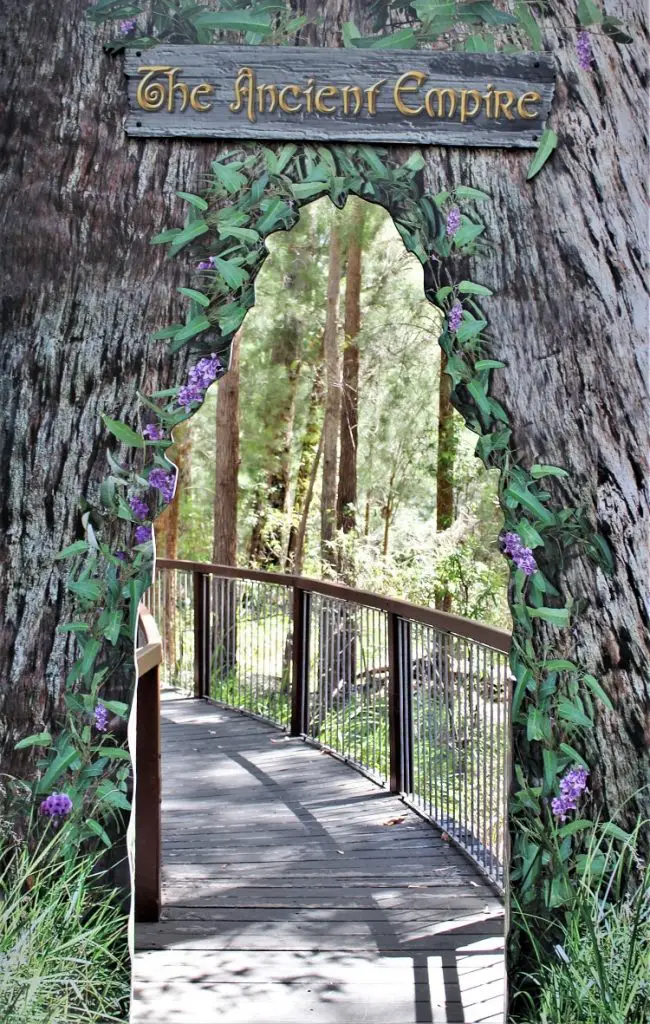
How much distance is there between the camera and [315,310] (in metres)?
15.3

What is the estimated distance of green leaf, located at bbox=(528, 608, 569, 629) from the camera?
332cm

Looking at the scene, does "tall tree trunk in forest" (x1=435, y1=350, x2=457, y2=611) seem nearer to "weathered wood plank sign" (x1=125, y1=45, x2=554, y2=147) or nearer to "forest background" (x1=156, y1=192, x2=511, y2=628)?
"forest background" (x1=156, y1=192, x2=511, y2=628)

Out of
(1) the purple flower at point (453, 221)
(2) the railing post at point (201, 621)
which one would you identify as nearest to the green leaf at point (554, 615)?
(1) the purple flower at point (453, 221)

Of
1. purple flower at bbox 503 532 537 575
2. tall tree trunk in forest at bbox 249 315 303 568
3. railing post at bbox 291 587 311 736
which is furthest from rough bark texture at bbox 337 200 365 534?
purple flower at bbox 503 532 537 575

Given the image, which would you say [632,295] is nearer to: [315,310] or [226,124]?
[226,124]

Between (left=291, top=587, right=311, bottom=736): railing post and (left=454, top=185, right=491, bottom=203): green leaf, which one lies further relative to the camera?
(left=291, top=587, right=311, bottom=736): railing post

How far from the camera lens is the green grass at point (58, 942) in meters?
3.01

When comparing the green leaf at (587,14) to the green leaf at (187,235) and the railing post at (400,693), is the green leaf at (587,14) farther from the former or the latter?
the railing post at (400,693)

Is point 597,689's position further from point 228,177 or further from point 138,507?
point 228,177

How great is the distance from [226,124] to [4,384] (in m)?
1.05

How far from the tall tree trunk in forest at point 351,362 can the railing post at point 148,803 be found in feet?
26.9

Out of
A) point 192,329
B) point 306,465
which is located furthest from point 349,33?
point 306,465

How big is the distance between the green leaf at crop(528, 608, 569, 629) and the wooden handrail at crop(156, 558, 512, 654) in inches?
18.5

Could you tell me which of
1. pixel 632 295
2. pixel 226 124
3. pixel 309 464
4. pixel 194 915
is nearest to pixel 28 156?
pixel 226 124
